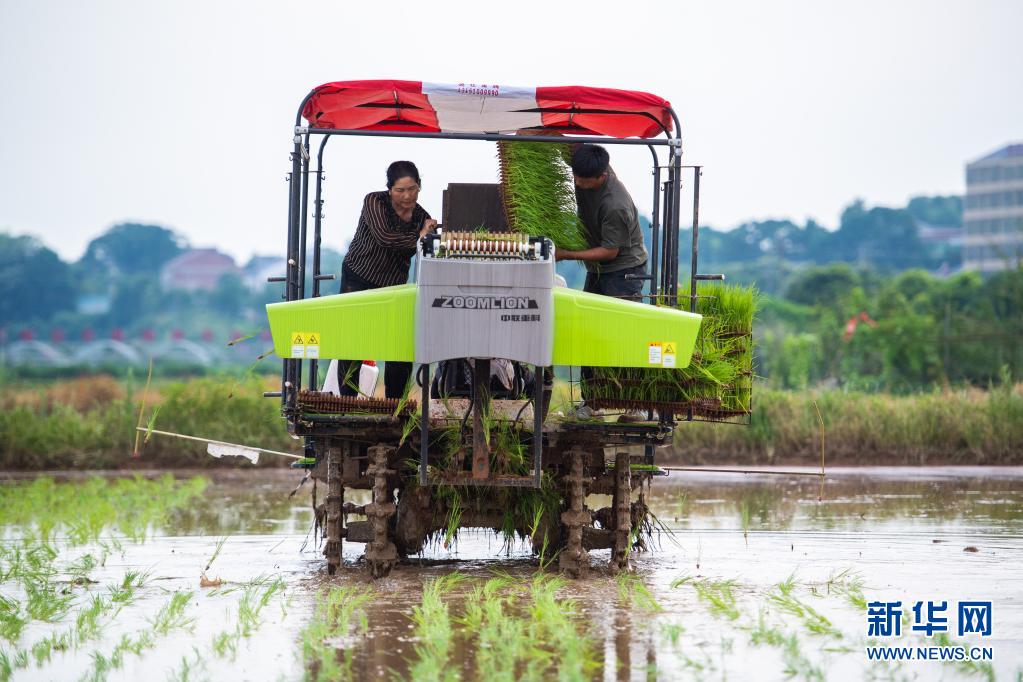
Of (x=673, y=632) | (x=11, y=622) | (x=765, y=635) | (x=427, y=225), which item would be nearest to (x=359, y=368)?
(x=427, y=225)

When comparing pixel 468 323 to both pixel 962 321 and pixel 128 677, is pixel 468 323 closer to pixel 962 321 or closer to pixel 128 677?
pixel 128 677

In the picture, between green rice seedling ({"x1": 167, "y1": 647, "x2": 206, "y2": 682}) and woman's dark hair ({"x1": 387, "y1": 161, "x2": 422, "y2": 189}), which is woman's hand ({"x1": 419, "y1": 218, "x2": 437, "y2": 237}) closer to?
woman's dark hair ({"x1": 387, "y1": 161, "x2": 422, "y2": 189})

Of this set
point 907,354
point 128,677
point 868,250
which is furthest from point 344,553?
point 868,250

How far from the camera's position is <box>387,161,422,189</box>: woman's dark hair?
32.9ft

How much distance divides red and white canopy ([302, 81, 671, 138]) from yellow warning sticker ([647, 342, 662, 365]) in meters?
2.18

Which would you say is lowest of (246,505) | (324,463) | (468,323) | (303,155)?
(246,505)

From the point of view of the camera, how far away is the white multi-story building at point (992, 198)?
104438 mm

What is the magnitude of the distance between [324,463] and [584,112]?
3.08 metres

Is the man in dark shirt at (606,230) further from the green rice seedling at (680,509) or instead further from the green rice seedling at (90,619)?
the green rice seedling at (680,509)

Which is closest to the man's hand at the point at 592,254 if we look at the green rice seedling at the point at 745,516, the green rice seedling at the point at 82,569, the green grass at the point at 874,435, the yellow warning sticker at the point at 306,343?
the yellow warning sticker at the point at 306,343

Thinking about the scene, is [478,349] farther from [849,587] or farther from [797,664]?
[849,587]

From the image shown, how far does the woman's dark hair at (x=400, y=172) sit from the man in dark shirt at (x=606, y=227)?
46.0 inches

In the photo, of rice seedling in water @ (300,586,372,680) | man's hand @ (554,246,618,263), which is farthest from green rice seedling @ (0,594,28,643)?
man's hand @ (554,246,618,263)

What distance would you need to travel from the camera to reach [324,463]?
9.83 m
